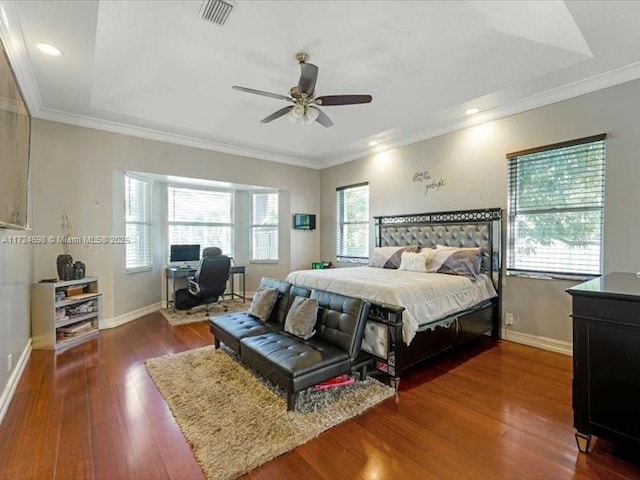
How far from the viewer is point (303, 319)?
9.41ft

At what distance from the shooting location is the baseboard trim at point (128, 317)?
14.6 ft

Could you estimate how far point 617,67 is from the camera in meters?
3.04

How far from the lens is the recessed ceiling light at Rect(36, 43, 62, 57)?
2.66 meters

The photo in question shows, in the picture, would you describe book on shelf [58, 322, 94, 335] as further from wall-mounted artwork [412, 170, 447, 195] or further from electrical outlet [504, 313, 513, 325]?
electrical outlet [504, 313, 513, 325]

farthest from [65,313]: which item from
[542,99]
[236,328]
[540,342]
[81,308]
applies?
[542,99]

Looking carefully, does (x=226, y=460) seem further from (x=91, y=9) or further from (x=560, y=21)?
(x=560, y=21)

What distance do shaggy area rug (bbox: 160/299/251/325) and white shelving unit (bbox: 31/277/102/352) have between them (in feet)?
→ 3.44

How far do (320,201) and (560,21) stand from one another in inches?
199

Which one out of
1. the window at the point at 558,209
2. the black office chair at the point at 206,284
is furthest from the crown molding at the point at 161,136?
the window at the point at 558,209

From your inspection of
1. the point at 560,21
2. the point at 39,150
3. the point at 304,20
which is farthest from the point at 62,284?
the point at 560,21

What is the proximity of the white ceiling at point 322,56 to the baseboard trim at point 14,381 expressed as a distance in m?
2.80

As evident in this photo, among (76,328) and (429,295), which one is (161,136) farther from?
(429,295)

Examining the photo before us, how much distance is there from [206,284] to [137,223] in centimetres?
165

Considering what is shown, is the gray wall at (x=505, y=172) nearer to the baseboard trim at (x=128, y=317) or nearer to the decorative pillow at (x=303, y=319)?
the decorative pillow at (x=303, y=319)
